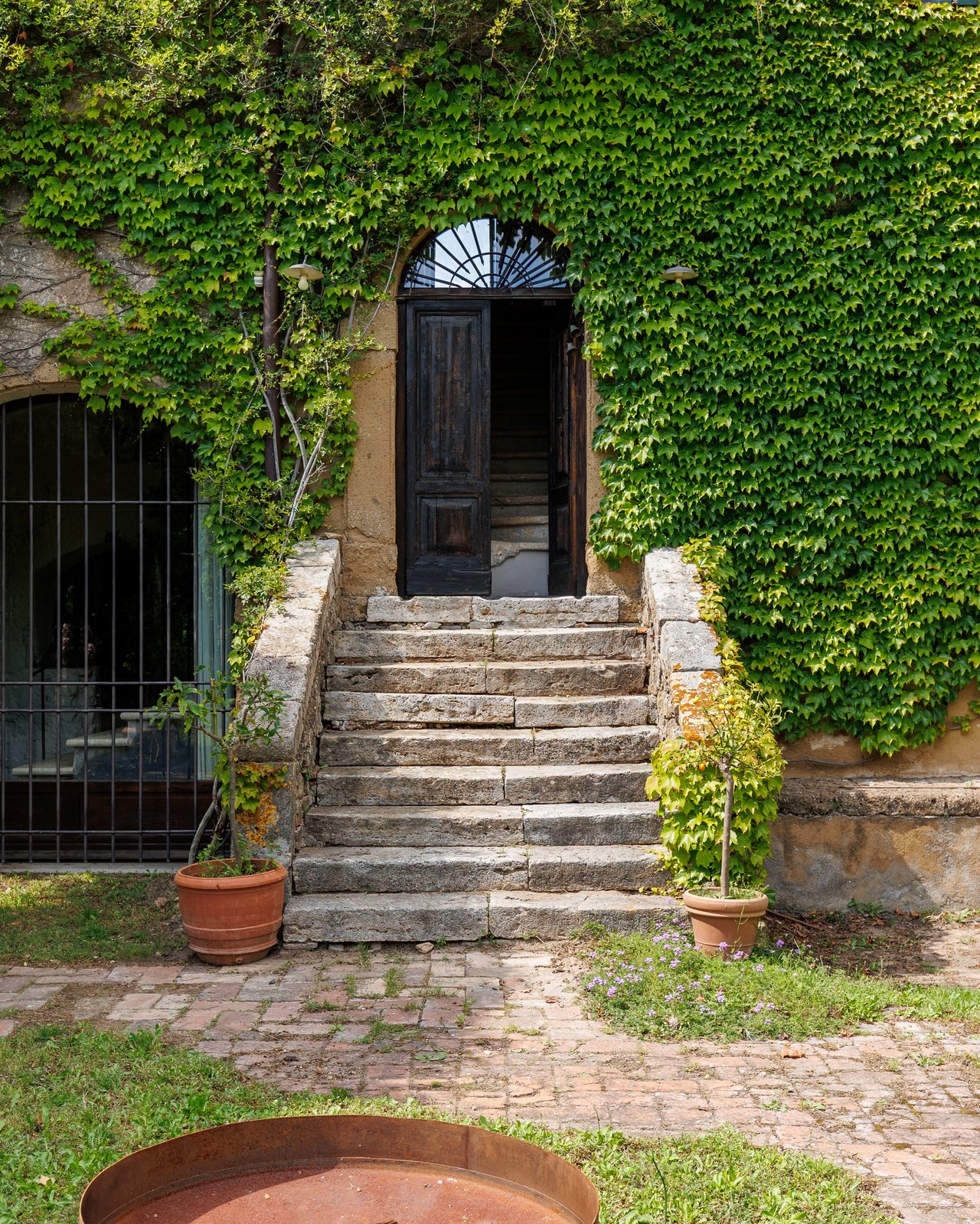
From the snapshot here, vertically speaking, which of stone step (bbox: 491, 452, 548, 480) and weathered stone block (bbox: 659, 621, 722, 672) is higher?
stone step (bbox: 491, 452, 548, 480)

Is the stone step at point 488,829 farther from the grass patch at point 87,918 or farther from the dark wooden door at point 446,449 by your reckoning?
the dark wooden door at point 446,449

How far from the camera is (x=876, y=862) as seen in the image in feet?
22.4

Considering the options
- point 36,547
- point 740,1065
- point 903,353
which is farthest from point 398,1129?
point 36,547

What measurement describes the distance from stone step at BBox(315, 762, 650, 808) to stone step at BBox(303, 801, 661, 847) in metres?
0.23

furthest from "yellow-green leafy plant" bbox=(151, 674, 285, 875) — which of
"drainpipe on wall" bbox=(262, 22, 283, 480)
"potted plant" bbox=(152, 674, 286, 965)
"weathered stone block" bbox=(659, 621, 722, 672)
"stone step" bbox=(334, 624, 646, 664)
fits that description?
"drainpipe on wall" bbox=(262, 22, 283, 480)

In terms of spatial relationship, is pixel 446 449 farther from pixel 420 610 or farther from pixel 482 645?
pixel 482 645

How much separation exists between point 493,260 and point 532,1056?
5873 mm

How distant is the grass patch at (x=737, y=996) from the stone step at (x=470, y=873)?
520 millimetres

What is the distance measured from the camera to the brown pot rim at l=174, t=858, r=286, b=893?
516 centimetres

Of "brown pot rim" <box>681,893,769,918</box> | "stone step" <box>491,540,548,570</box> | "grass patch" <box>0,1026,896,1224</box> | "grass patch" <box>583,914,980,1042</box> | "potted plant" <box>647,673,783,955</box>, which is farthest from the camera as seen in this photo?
"stone step" <box>491,540,548,570</box>

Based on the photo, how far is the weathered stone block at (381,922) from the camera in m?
5.41

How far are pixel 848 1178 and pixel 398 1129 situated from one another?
1833mm

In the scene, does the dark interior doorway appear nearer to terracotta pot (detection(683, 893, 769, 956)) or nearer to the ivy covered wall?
the ivy covered wall

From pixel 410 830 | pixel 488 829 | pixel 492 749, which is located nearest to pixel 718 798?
pixel 488 829
